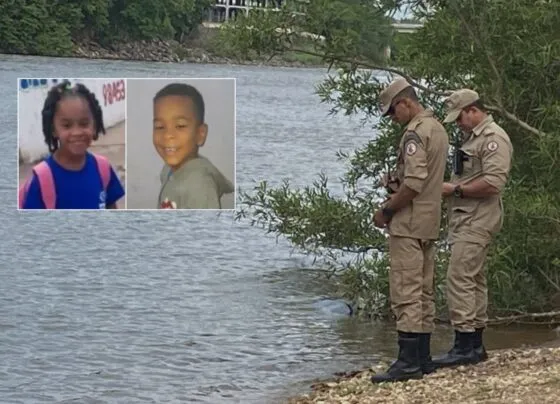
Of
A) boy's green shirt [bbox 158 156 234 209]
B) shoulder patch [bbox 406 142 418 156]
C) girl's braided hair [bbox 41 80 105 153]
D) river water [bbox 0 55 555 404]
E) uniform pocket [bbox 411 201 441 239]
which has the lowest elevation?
river water [bbox 0 55 555 404]

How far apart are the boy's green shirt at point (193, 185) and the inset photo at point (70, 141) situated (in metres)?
0.31

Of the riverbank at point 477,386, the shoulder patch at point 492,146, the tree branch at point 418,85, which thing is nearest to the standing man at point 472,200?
the shoulder patch at point 492,146

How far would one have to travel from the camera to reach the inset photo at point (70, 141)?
8.57 m

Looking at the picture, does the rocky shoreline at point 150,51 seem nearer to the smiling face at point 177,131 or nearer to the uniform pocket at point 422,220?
the smiling face at point 177,131

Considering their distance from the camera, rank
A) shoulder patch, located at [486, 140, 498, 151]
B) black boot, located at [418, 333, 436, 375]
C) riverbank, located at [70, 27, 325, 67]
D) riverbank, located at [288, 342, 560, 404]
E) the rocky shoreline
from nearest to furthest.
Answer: riverbank, located at [288, 342, 560, 404]
shoulder patch, located at [486, 140, 498, 151]
black boot, located at [418, 333, 436, 375]
riverbank, located at [70, 27, 325, 67]
the rocky shoreline

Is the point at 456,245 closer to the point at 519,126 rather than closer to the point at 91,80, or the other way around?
the point at 91,80

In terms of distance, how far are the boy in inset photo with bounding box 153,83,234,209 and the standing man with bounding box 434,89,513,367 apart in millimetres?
1605

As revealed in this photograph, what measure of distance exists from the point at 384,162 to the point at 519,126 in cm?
159

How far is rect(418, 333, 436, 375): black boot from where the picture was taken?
852 centimetres

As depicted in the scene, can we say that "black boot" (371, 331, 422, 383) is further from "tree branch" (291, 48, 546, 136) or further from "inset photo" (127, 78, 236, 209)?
"tree branch" (291, 48, 546, 136)

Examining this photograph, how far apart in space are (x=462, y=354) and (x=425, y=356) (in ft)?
0.99

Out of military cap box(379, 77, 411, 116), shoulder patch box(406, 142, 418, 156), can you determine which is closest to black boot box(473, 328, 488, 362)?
shoulder patch box(406, 142, 418, 156)

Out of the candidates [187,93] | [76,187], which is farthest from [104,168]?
[187,93]

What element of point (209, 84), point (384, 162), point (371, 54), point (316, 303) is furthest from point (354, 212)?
point (209, 84)
